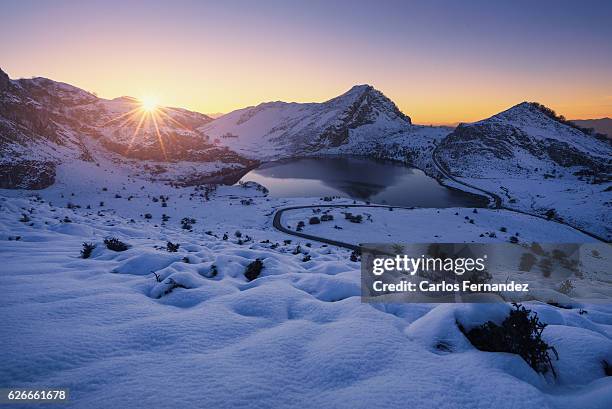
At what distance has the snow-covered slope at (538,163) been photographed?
4928cm

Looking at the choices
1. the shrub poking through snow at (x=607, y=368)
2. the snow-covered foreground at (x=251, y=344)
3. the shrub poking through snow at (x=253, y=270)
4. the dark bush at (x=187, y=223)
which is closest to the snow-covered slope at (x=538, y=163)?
the shrub poking through snow at (x=607, y=368)

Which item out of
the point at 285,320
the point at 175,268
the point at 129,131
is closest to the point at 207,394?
the point at 285,320

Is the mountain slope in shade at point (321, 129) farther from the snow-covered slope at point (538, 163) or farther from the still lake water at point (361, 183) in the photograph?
the snow-covered slope at point (538, 163)

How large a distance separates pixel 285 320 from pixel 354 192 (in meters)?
63.1

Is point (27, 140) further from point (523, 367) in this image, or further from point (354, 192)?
point (523, 367)

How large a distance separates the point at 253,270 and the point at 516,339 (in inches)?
219

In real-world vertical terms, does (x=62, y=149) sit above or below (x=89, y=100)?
below

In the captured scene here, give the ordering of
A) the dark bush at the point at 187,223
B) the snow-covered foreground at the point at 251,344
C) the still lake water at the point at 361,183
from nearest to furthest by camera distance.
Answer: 1. the snow-covered foreground at the point at 251,344
2. the dark bush at the point at 187,223
3. the still lake water at the point at 361,183

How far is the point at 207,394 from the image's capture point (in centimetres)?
274

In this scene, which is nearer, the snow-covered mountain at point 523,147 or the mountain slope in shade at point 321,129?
the snow-covered mountain at point 523,147

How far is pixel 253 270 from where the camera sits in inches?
306

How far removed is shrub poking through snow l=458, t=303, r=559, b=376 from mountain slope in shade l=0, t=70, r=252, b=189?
173ft

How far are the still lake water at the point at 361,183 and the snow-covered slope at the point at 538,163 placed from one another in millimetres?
10221

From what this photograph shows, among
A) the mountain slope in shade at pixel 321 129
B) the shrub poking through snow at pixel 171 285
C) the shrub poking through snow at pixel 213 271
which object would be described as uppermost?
the mountain slope in shade at pixel 321 129
